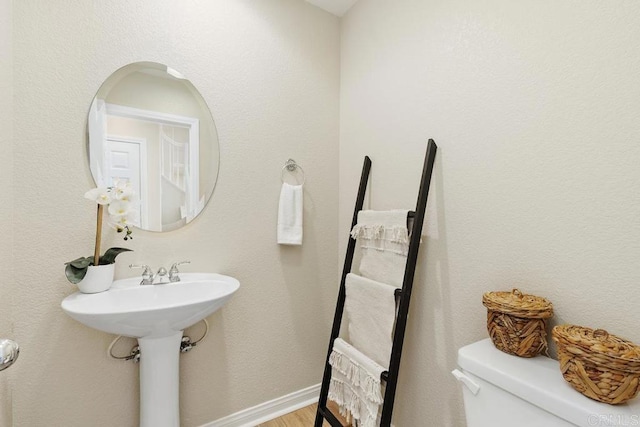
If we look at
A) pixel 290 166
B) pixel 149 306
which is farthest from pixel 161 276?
pixel 290 166

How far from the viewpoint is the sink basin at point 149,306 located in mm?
893

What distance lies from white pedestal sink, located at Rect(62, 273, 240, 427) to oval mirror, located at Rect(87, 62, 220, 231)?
29 centimetres

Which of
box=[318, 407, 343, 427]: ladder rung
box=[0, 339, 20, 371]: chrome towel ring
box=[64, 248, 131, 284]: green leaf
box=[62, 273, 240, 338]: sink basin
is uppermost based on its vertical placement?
box=[64, 248, 131, 284]: green leaf

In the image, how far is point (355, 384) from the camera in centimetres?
123

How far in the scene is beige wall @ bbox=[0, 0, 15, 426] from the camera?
0.93 meters

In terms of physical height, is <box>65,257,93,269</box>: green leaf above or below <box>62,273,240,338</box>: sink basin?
above

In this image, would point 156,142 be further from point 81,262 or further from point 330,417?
point 330,417

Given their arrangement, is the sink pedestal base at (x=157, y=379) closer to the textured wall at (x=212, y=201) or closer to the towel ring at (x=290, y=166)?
the textured wall at (x=212, y=201)

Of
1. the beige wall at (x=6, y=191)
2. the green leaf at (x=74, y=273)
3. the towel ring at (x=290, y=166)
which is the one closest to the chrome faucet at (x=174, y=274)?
the green leaf at (x=74, y=273)

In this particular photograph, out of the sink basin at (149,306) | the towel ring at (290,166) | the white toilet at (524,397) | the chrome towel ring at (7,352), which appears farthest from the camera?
the towel ring at (290,166)

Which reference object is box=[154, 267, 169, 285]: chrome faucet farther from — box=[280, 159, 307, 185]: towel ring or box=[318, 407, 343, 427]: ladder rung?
box=[318, 407, 343, 427]: ladder rung

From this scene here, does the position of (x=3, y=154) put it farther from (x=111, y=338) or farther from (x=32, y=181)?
(x=111, y=338)

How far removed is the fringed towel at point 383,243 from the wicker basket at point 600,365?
1.90ft

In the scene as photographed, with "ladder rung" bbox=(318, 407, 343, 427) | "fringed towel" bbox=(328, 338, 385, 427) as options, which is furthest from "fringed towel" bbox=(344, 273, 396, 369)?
"ladder rung" bbox=(318, 407, 343, 427)
